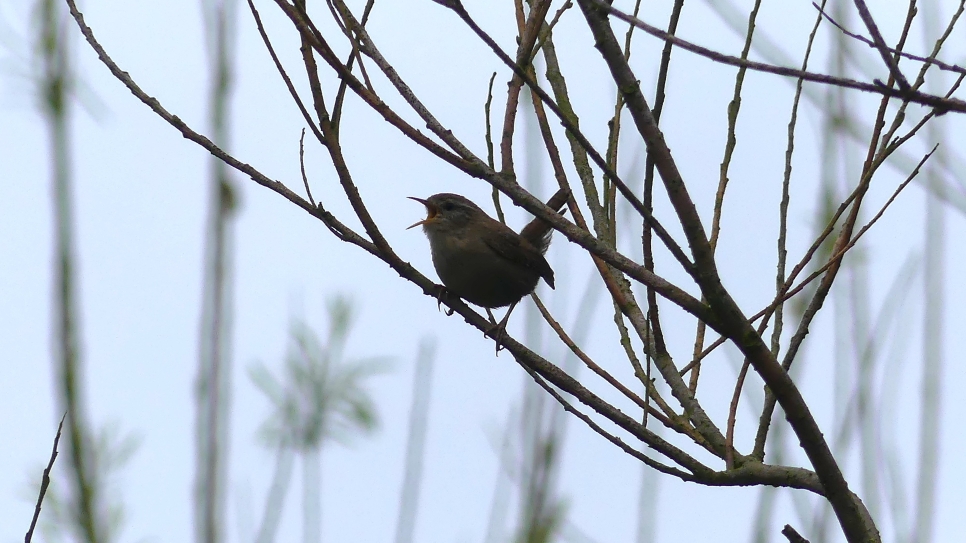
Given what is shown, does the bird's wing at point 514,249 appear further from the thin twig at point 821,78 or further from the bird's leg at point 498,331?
the thin twig at point 821,78

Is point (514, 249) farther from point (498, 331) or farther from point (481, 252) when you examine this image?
point (498, 331)

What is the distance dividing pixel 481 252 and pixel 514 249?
291 mm

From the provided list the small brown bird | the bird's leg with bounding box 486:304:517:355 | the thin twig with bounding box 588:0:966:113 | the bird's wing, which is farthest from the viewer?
the bird's wing

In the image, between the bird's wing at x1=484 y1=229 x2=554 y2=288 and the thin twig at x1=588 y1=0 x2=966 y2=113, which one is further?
the bird's wing at x1=484 y1=229 x2=554 y2=288

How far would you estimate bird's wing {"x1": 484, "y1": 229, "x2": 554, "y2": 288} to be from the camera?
19.0ft

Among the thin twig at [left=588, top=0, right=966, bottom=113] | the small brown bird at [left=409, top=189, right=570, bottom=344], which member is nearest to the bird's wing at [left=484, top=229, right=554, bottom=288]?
the small brown bird at [left=409, top=189, right=570, bottom=344]

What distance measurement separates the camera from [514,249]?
5.85 m

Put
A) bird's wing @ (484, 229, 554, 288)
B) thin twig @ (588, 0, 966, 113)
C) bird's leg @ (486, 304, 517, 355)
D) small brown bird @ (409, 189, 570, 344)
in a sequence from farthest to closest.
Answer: bird's wing @ (484, 229, 554, 288)
small brown bird @ (409, 189, 570, 344)
bird's leg @ (486, 304, 517, 355)
thin twig @ (588, 0, 966, 113)

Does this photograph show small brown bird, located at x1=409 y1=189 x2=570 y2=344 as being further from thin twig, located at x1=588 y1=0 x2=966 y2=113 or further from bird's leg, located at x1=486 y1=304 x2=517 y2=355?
thin twig, located at x1=588 y1=0 x2=966 y2=113

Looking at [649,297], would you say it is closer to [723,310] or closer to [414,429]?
[723,310]

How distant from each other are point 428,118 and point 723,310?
901 millimetres

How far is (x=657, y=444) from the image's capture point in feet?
9.14

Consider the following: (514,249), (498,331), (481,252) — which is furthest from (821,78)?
(514,249)

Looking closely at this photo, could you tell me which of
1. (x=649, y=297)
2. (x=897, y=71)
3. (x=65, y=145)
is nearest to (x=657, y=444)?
(x=649, y=297)
